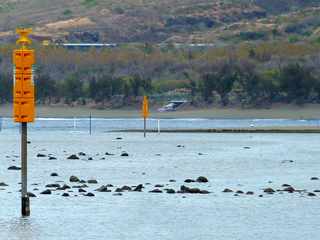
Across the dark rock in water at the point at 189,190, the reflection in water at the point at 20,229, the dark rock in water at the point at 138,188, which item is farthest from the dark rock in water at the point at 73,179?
the reflection in water at the point at 20,229

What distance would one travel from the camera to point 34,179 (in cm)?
5856

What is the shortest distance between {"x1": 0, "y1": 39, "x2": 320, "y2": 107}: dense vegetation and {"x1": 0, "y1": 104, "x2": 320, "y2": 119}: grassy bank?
5.26ft

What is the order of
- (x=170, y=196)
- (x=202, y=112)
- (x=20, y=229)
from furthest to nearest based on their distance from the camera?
(x=202, y=112) < (x=170, y=196) < (x=20, y=229)

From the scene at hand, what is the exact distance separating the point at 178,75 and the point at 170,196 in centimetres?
10968

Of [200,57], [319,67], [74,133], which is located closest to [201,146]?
[74,133]

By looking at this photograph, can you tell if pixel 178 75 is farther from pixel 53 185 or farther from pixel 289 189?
pixel 289 189

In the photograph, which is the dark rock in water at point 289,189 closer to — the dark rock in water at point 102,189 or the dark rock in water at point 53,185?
the dark rock in water at point 102,189

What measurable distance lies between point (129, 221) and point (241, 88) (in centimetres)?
9593

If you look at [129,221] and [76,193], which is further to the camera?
[76,193]

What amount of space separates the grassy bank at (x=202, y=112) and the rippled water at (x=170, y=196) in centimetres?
3311

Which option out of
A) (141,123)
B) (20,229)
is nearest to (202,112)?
(141,123)

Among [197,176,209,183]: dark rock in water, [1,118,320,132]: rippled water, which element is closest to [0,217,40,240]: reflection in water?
[197,176,209,183]: dark rock in water

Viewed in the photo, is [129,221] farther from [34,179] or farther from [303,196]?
[34,179]

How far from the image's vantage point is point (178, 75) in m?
160
